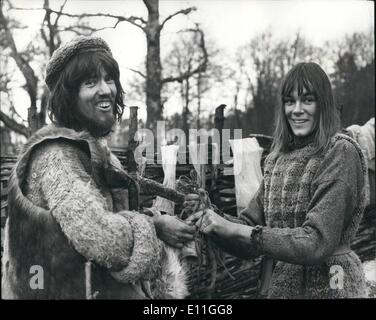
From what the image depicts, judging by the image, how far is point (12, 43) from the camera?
9.31 ft

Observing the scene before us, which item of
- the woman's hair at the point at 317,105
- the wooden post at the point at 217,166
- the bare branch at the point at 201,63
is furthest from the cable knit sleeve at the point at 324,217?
the bare branch at the point at 201,63

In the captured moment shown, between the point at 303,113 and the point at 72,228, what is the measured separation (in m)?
1.21

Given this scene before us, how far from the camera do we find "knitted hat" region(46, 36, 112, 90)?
7.44 ft

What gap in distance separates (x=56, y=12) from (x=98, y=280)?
1573 millimetres

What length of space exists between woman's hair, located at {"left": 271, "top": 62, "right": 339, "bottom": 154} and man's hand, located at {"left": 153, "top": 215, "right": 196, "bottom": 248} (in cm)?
61

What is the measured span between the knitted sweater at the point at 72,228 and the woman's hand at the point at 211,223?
0.70ft

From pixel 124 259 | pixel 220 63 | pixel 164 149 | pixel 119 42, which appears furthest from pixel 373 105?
pixel 124 259

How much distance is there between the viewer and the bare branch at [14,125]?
2726 mm

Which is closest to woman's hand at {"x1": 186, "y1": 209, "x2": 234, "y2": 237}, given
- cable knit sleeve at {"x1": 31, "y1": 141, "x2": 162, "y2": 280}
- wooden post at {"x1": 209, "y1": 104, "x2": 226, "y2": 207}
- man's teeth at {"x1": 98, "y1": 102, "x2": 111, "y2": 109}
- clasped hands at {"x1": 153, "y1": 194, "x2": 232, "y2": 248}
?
clasped hands at {"x1": 153, "y1": 194, "x2": 232, "y2": 248}

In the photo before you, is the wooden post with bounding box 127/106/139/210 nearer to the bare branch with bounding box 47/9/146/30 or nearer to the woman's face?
the bare branch with bounding box 47/9/146/30

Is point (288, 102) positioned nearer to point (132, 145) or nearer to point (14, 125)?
point (132, 145)

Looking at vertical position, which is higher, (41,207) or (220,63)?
(220,63)

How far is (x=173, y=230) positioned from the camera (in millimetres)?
2289
